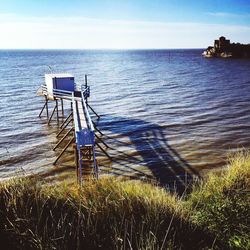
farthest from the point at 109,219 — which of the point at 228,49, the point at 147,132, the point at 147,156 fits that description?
the point at 228,49

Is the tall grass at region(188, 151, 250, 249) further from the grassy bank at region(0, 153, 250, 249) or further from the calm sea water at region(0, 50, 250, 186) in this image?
the calm sea water at region(0, 50, 250, 186)

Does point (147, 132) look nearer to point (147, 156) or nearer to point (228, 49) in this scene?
point (147, 156)

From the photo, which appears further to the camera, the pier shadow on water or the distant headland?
the distant headland

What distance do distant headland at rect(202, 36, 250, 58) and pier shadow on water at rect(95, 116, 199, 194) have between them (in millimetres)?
121971

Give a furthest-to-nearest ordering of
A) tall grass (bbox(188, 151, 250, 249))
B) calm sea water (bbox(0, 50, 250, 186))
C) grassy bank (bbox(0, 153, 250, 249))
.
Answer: calm sea water (bbox(0, 50, 250, 186)), tall grass (bbox(188, 151, 250, 249)), grassy bank (bbox(0, 153, 250, 249))

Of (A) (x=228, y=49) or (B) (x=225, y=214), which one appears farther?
(A) (x=228, y=49)

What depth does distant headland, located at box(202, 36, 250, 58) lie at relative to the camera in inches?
5377

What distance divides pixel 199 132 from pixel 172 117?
5981mm

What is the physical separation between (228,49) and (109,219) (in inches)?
5812

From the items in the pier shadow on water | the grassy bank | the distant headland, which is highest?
the distant headland

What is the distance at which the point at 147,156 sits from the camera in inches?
779

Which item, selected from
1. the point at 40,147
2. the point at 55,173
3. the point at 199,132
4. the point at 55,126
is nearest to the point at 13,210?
the point at 55,173

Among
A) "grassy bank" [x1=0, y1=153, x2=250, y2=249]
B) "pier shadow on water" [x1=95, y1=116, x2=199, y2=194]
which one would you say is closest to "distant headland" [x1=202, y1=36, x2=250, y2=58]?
"pier shadow on water" [x1=95, y1=116, x2=199, y2=194]

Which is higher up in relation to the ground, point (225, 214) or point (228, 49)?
point (228, 49)
